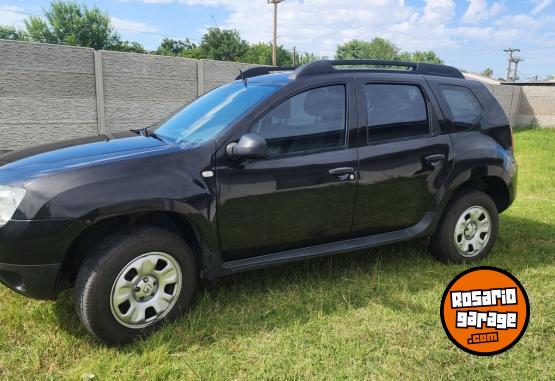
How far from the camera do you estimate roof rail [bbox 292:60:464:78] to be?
11.3 feet

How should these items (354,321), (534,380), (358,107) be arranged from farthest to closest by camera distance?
1. (358,107)
2. (354,321)
3. (534,380)

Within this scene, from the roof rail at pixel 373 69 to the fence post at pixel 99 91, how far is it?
6.67m

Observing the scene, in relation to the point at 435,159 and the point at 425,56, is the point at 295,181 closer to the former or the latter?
the point at 435,159

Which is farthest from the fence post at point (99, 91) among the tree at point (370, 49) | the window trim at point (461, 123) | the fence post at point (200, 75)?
the tree at point (370, 49)

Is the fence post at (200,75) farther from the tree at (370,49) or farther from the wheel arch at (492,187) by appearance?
the tree at (370,49)

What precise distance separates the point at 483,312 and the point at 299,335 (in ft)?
3.64

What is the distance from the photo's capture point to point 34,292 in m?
2.59

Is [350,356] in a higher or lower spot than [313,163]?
lower

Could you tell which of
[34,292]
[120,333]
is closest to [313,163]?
→ [120,333]

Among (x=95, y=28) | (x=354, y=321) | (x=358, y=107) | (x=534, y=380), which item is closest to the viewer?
(x=534, y=380)

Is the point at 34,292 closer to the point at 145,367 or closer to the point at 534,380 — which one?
A: the point at 145,367

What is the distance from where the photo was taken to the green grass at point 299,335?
2.56 metres

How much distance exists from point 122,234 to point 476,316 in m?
2.15

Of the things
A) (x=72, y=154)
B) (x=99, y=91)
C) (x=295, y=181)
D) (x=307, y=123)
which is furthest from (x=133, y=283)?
(x=99, y=91)
